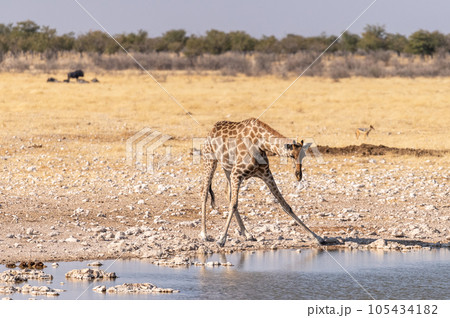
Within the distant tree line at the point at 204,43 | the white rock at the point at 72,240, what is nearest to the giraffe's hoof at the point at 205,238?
the white rock at the point at 72,240

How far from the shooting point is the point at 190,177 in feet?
49.3

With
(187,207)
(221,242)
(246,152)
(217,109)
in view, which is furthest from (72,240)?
(217,109)

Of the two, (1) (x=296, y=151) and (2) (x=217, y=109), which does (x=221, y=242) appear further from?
(2) (x=217, y=109)

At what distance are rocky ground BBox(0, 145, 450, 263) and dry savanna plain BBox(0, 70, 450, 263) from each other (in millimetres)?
28

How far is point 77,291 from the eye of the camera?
7.63 metres

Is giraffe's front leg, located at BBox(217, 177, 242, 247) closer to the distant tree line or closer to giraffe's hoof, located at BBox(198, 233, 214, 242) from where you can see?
giraffe's hoof, located at BBox(198, 233, 214, 242)

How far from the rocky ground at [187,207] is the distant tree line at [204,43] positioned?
3633 cm

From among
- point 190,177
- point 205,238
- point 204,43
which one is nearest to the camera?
point 205,238

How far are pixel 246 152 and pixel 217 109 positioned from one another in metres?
17.1

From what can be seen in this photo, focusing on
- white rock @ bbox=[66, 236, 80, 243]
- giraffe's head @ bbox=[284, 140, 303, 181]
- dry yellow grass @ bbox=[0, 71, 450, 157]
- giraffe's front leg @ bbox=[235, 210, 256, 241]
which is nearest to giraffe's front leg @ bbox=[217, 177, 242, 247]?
giraffe's front leg @ bbox=[235, 210, 256, 241]

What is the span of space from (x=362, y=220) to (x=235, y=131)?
2999 mm

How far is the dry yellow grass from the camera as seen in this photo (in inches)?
811
